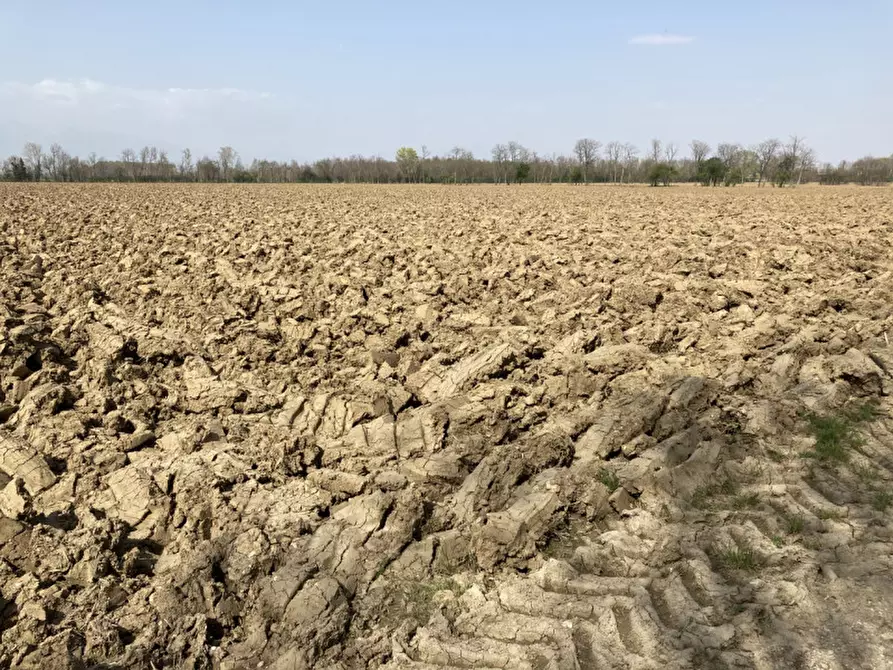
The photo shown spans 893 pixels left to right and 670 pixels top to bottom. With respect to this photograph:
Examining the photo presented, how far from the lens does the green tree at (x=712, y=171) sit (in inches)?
2790

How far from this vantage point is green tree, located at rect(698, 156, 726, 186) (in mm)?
70875

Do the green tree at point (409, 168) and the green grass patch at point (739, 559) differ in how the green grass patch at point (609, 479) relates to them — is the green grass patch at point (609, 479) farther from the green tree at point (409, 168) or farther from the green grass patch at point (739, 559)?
the green tree at point (409, 168)

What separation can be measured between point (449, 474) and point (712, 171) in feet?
250

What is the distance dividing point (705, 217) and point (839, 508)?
16225 mm

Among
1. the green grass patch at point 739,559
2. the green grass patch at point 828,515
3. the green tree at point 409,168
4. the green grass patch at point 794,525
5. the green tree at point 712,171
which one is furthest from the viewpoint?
the green tree at point 409,168

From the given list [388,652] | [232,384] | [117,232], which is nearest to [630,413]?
[388,652]

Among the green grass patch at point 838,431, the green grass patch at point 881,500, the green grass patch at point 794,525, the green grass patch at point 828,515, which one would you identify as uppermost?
the green grass patch at point 838,431

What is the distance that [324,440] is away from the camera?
5.08 meters

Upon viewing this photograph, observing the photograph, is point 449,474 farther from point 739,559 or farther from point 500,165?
point 500,165

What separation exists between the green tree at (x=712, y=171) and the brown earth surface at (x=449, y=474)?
226 feet

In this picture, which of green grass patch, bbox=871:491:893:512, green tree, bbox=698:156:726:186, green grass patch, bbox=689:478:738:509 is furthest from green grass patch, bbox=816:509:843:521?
green tree, bbox=698:156:726:186

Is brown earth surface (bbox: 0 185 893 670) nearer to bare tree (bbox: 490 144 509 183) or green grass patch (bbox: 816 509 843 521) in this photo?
green grass patch (bbox: 816 509 843 521)

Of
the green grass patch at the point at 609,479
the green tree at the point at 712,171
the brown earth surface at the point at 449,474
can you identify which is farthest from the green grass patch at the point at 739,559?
the green tree at the point at 712,171

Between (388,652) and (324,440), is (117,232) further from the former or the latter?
(388,652)
